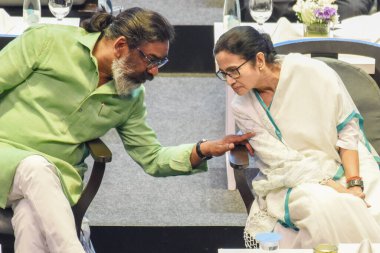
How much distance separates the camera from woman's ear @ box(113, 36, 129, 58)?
3.71 meters

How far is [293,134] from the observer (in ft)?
12.3

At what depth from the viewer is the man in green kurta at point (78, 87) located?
12.2 feet

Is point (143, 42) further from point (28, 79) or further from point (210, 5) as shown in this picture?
point (210, 5)

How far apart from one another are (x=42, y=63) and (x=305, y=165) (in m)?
1.01

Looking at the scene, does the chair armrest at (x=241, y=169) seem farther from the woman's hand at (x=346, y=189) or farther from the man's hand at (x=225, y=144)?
the woman's hand at (x=346, y=189)

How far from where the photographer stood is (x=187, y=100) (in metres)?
6.15

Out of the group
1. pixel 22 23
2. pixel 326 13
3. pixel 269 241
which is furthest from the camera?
pixel 22 23

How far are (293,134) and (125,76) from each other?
63 centimetres

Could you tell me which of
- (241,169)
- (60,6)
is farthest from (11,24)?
(241,169)

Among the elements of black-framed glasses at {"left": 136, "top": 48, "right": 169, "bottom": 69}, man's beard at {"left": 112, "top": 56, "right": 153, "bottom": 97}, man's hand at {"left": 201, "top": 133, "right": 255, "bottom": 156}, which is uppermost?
black-framed glasses at {"left": 136, "top": 48, "right": 169, "bottom": 69}

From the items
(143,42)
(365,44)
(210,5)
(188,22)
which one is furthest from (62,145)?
(210,5)

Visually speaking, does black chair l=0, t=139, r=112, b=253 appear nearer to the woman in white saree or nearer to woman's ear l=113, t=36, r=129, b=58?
woman's ear l=113, t=36, r=129, b=58

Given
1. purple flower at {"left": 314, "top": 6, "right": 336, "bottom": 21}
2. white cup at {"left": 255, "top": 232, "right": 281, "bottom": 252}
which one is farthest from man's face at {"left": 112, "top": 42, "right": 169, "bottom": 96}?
purple flower at {"left": 314, "top": 6, "right": 336, "bottom": 21}

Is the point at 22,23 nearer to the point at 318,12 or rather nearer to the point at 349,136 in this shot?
the point at 318,12
